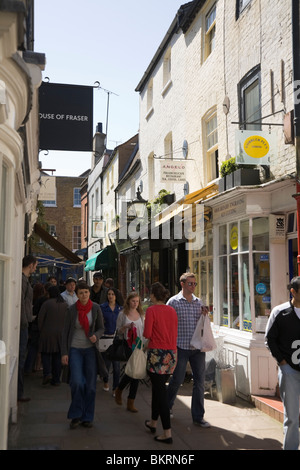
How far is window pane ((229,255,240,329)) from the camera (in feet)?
28.3

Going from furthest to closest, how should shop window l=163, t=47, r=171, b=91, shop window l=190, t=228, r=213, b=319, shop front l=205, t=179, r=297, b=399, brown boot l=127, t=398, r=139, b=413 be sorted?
shop window l=163, t=47, r=171, b=91 → shop window l=190, t=228, r=213, b=319 → shop front l=205, t=179, r=297, b=399 → brown boot l=127, t=398, r=139, b=413

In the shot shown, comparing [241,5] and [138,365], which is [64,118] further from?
[138,365]

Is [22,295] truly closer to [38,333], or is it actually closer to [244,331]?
[38,333]

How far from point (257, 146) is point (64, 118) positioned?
3.47 m

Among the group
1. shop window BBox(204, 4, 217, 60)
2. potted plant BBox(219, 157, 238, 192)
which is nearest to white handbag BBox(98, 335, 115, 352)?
potted plant BBox(219, 157, 238, 192)

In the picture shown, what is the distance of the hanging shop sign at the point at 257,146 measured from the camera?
7.65 meters

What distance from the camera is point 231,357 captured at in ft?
27.3

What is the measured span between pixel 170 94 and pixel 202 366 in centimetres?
989

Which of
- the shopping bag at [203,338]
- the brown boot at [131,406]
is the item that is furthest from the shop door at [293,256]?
the brown boot at [131,406]

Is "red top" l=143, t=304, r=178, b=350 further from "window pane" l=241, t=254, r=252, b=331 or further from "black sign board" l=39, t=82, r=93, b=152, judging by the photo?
"black sign board" l=39, t=82, r=93, b=152

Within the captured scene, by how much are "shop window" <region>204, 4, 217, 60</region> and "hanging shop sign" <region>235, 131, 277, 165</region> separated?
433 cm

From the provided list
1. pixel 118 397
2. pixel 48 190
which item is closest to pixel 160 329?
pixel 118 397

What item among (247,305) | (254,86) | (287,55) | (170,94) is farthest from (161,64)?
(247,305)

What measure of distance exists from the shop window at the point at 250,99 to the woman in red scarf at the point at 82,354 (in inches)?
172
